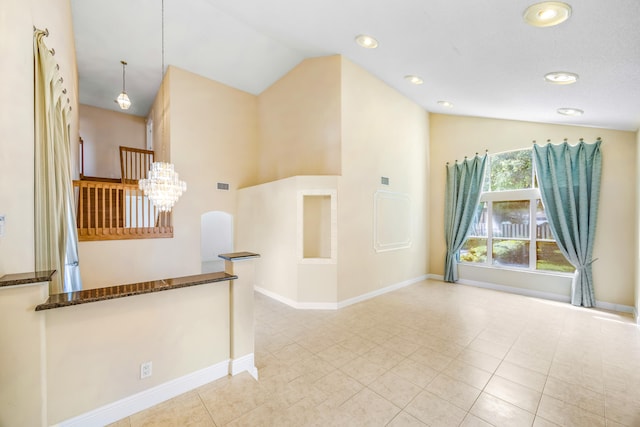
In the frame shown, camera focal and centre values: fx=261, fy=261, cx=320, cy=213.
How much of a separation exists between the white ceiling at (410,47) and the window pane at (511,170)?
94 cm

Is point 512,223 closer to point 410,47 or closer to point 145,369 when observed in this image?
point 410,47

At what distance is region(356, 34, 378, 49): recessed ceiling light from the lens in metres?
3.53

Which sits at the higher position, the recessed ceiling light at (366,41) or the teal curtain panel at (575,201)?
the recessed ceiling light at (366,41)

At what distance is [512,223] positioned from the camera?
543 centimetres

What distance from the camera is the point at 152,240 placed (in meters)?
5.42

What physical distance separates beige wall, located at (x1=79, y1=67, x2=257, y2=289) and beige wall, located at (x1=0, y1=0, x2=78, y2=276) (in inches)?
138

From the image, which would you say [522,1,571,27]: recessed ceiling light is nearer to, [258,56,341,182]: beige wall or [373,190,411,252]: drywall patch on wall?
[258,56,341,182]: beige wall

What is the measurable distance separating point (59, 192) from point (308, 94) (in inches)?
162

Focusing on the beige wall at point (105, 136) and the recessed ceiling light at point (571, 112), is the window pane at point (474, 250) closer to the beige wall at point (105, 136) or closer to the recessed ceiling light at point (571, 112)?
the recessed ceiling light at point (571, 112)

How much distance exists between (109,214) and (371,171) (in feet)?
16.7

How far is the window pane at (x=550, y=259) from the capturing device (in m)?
4.84

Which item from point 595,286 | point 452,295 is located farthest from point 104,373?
point 595,286

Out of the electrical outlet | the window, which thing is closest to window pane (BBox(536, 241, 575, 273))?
the window

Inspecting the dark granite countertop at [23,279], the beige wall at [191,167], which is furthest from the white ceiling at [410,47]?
the dark granite countertop at [23,279]
